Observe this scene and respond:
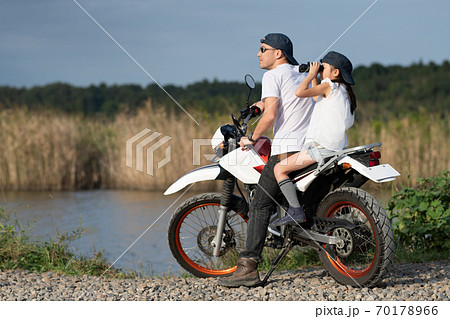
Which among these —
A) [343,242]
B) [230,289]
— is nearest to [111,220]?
[230,289]

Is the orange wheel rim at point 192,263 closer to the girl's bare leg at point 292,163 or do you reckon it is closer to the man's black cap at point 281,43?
the girl's bare leg at point 292,163

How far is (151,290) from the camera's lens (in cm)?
446

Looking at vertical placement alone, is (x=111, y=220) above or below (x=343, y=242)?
below

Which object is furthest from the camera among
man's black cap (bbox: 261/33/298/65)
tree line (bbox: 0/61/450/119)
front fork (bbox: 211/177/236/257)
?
tree line (bbox: 0/61/450/119)

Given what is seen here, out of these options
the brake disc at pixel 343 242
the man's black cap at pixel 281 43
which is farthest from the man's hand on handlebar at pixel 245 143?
the brake disc at pixel 343 242

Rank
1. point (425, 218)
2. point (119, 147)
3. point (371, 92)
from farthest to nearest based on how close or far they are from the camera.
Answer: point (371, 92) → point (119, 147) → point (425, 218)

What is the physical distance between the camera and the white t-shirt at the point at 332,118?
4.36 meters

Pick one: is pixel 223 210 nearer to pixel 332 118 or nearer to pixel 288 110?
pixel 288 110

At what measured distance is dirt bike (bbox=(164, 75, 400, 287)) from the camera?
4277mm

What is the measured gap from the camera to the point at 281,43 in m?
4.56

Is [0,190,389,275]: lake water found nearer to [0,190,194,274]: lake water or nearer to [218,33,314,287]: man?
[0,190,194,274]: lake water

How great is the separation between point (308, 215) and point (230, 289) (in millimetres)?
873

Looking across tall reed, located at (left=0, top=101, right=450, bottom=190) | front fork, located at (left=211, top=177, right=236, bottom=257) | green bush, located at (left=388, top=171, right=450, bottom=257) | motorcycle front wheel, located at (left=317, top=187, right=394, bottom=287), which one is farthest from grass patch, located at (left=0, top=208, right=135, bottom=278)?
tall reed, located at (left=0, top=101, right=450, bottom=190)
